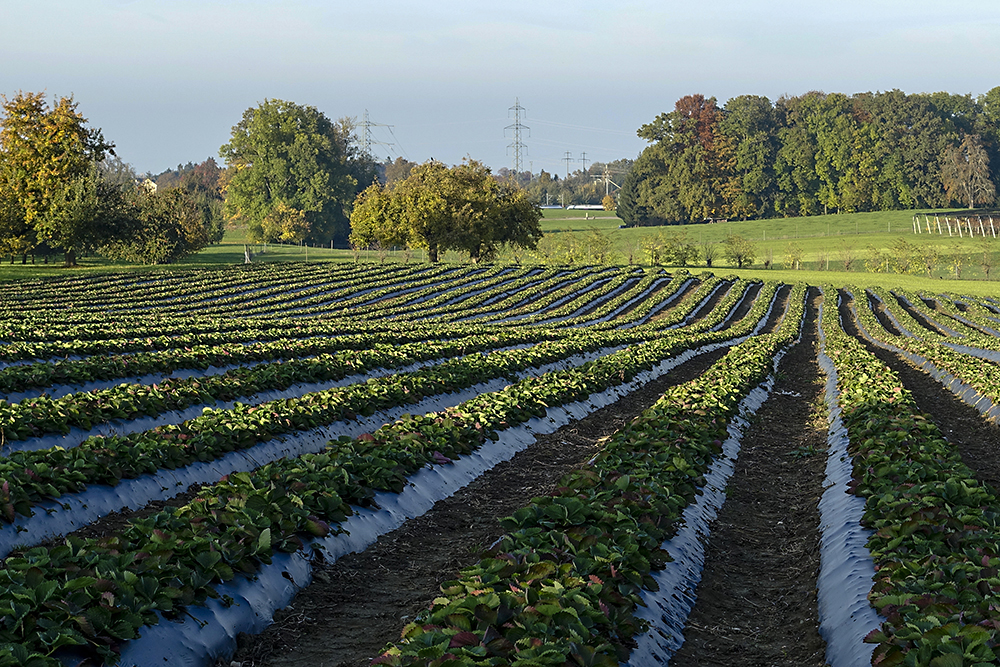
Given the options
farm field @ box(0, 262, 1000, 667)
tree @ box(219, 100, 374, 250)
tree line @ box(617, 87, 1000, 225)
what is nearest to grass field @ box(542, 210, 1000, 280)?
tree line @ box(617, 87, 1000, 225)

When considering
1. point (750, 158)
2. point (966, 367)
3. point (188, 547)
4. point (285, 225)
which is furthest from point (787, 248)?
point (188, 547)

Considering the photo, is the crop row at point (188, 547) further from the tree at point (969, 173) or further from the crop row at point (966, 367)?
the tree at point (969, 173)

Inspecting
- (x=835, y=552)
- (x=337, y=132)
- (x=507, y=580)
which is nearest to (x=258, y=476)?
(x=507, y=580)

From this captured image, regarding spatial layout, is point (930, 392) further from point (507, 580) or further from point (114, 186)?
point (114, 186)

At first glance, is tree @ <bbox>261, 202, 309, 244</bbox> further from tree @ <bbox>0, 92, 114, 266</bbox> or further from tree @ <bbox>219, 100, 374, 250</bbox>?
tree @ <bbox>0, 92, 114, 266</bbox>

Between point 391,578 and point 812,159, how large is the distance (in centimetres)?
14435

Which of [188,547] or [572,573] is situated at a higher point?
[188,547]

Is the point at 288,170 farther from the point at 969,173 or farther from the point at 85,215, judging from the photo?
the point at 969,173

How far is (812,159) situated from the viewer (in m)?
138

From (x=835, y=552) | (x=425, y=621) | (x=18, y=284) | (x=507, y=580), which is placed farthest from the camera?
(x=18, y=284)

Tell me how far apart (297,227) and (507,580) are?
11157 centimetres

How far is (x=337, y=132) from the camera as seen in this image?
135 metres

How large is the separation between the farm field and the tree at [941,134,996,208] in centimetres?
12849

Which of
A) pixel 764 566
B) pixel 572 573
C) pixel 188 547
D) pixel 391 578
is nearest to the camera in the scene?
pixel 572 573
